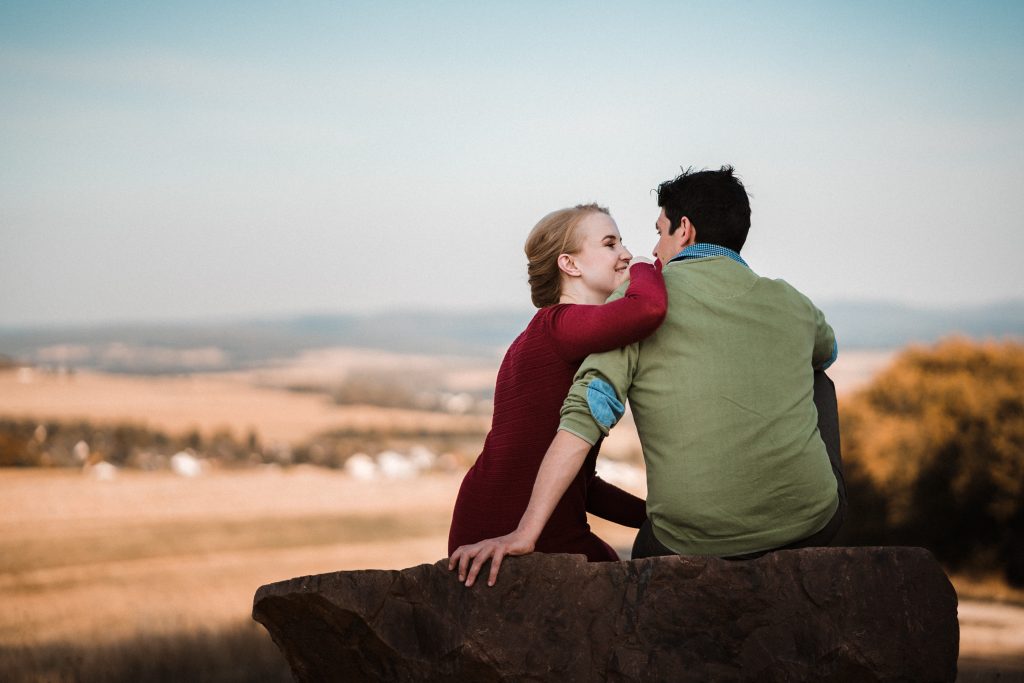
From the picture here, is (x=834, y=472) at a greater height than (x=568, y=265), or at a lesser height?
lesser

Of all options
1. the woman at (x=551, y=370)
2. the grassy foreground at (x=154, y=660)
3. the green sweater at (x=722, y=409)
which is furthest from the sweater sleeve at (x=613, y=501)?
the grassy foreground at (x=154, y=660)

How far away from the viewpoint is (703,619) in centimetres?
381

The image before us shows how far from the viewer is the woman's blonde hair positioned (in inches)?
176

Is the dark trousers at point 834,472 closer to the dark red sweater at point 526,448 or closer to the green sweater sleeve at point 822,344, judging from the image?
the green sweater sleeve at point 822,344

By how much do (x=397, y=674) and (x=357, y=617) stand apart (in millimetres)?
→ 273

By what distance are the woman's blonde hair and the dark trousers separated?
3.50 ft

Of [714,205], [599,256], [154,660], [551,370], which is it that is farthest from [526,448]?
[154,660]

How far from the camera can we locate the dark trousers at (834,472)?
13.4 feet

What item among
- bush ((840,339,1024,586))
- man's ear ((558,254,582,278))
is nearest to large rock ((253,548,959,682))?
man's ear ((558,254,582,278))

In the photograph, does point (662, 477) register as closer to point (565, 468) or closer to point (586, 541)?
point (565, 468)

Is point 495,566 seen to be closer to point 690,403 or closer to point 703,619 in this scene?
point 703,619

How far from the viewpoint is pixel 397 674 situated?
3977 mm

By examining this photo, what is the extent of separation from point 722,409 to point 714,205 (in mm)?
790

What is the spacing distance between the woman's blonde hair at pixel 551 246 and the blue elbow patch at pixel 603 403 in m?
0.83
